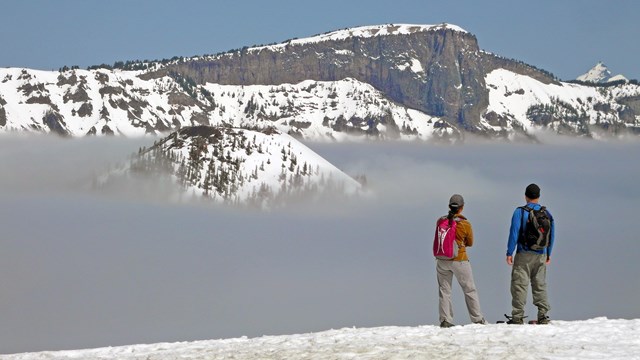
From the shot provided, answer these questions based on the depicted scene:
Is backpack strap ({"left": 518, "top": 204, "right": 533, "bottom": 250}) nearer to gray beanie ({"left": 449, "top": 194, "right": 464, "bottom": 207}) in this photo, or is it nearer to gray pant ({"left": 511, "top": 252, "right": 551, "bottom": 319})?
gray pant ({"left": 511, "top": 252, "right": 551, "bottom": 319})

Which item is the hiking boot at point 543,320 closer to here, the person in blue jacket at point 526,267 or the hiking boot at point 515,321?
the person in blue jacket at point 526,267

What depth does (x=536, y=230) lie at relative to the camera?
28.8m

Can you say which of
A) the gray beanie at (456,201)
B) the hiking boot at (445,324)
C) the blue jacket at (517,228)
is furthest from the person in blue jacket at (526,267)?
the hiking boot at (445,324)

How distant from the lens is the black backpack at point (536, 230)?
28.7 meters

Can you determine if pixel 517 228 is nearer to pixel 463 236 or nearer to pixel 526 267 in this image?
pixel 526 267

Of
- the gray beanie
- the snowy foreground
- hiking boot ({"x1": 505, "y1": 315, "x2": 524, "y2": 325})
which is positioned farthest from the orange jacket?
hiking boot ({"x1": 505, "y1": 315, "x2": 524, "y2": 325})

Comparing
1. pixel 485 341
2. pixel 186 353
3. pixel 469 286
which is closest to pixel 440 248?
pixel 469 286

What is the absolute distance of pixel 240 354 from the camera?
26.6m

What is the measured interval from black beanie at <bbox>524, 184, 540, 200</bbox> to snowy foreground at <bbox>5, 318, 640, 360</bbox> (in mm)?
4046

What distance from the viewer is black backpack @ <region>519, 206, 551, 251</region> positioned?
28734 mm

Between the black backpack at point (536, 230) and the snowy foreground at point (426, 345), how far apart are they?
2.56 m

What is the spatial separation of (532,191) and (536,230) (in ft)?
4.03

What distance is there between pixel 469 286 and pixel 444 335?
2.50m

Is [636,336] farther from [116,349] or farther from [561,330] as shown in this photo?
[116,349]
